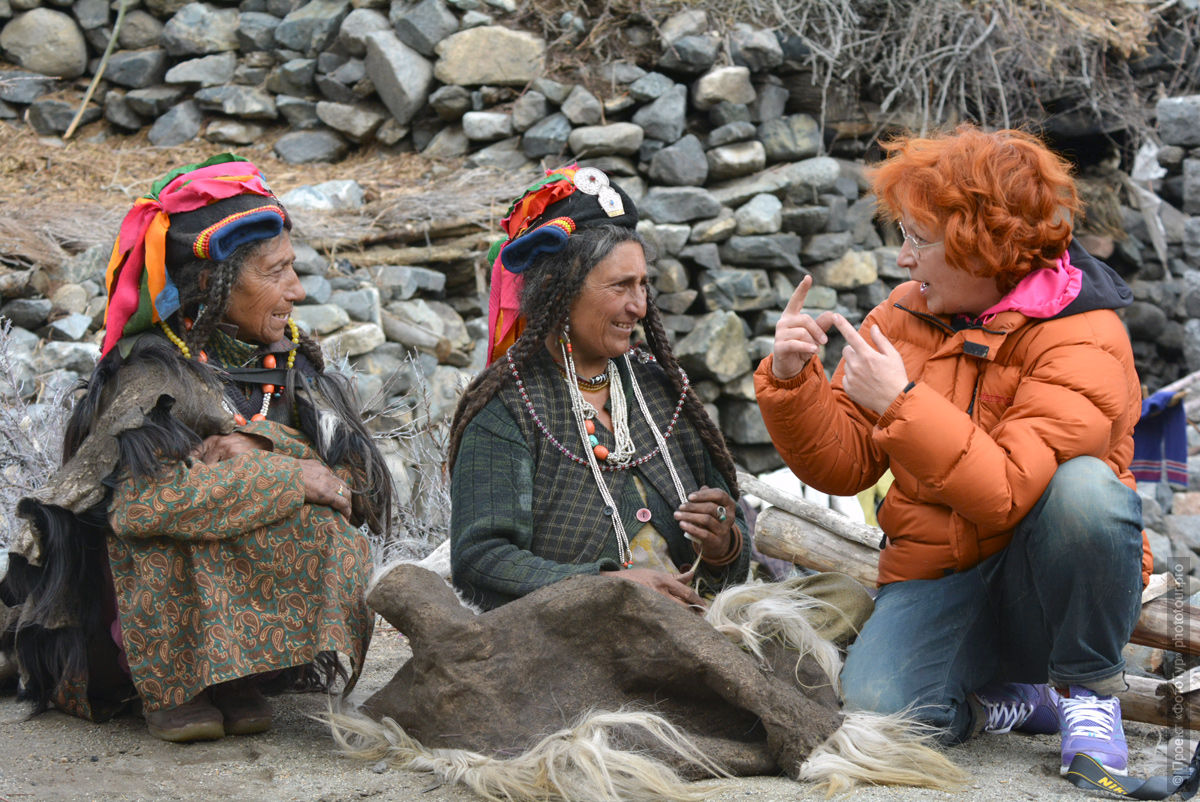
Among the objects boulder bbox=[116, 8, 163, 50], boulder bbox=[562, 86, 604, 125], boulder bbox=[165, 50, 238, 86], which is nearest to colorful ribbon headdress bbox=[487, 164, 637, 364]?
boulder bbox=[562, 86, 604, 125]

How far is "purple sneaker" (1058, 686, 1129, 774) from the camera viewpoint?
2418mm

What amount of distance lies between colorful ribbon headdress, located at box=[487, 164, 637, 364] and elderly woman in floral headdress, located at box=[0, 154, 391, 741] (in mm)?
516

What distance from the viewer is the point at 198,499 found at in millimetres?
2561

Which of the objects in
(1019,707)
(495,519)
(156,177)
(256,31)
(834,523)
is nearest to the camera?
(495,519)

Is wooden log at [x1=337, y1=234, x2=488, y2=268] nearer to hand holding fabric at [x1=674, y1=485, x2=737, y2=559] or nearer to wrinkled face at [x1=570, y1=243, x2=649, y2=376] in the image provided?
wrinkled face at [x1=570, y1=243, x2=649, y2=376]

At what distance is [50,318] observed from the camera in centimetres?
539

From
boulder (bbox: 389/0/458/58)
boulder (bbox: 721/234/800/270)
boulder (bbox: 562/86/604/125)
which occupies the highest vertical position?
boulder (bbox: 389/0/458/58)

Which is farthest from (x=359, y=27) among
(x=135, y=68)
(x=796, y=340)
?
(x=796, y=340)

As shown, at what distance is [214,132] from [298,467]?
17.6 ft

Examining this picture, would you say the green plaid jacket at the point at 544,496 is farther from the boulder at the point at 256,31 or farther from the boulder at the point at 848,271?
the boulder at the point at 256,31

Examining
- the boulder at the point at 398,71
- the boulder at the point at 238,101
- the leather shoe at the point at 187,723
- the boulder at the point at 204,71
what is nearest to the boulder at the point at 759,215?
the boulder at the point at 398,71

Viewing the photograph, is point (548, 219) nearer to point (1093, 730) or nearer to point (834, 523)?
point (834, 523)

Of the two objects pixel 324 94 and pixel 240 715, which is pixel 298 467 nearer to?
pixel 240 715

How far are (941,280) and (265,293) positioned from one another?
1.66m
